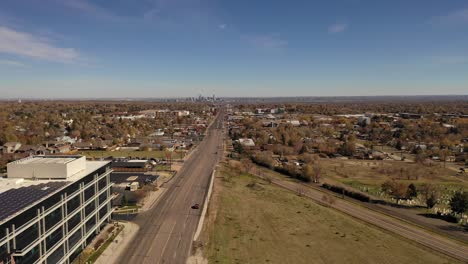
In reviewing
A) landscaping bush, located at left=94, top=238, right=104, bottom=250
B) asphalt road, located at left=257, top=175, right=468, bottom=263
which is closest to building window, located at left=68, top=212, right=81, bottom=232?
landscaping bush, located at left=94, top=238, right=104, bottom=250

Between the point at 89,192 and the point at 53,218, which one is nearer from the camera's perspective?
the point at 53,218

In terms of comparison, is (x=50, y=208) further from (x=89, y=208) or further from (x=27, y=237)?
(x=89, y=208)

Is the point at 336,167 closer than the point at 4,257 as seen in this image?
No

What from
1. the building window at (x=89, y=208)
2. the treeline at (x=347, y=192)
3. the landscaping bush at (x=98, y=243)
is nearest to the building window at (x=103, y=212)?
the building window at (x=89, y=208)

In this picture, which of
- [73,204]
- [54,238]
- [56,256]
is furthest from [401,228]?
[54,238]

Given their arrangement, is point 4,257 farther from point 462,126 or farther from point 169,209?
point 462,126

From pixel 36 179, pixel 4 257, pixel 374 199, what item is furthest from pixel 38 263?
pixel 374 199
